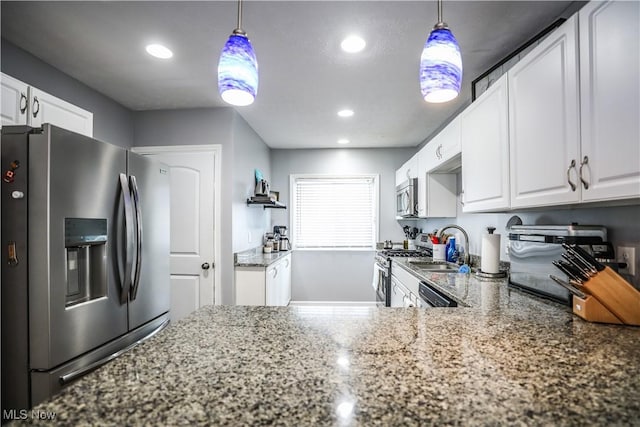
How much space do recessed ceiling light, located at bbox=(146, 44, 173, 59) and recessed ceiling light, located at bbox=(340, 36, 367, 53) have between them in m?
1.19

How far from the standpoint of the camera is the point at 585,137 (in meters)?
1.17

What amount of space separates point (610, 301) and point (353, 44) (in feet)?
6.09

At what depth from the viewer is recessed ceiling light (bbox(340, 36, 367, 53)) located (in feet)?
6.19

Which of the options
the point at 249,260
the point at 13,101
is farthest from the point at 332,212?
the point at 13,101

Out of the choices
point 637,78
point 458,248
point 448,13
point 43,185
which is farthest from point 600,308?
point 43,185

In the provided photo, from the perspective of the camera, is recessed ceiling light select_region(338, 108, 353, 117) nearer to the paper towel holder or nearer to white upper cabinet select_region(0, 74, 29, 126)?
the paper towel holder

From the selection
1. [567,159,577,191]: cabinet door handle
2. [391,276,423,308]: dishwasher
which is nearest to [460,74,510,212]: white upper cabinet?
[567,159,577,191]: cabinet door handle

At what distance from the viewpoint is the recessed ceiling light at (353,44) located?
189 centimetres

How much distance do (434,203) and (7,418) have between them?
3362 millimetres

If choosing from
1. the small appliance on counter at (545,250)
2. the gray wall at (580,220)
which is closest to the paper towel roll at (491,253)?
the gray wall at (580,220)

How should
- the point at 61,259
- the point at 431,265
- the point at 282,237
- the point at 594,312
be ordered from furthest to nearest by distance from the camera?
the point at 282,237
the point at 431,265
the point at 61,259
the point at 594,312

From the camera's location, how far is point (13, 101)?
61.2 inches

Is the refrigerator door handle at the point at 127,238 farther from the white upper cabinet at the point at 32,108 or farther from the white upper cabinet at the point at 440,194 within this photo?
the white upper cabinet at the point at 440,194

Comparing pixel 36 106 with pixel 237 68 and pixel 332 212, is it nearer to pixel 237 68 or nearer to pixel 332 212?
pixel 237 68
